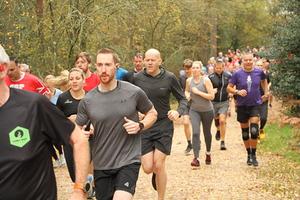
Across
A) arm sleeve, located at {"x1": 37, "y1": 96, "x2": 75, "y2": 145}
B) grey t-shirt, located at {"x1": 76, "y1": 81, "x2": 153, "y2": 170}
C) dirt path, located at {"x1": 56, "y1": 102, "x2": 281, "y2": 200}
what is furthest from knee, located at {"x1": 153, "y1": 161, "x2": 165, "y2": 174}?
arm sleeve, located at {"x1": 37, "y1": 96, "x2": 75, "y2": 145}

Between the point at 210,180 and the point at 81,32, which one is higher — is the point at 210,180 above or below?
below

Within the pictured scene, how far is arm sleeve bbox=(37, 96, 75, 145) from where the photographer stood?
3213mm

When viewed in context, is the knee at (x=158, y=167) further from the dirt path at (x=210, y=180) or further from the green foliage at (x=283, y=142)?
the green foliage at (x=283, y=142)

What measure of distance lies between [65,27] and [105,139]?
10.1 meters

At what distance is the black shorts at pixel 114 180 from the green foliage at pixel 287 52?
9.58 m

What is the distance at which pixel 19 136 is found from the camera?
3090 millimetres

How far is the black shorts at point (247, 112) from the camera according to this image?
34.2ft

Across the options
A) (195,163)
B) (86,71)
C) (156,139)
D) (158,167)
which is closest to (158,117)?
(156,139)

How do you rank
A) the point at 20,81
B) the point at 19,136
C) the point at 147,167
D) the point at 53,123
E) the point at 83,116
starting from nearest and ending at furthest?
the point at 19,136 → the point at 53,123 → the point at 83,116 → the point at 147,167 → the point at 20,81

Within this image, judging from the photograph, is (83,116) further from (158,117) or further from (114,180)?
(158,117)

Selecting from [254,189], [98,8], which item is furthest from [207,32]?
[254,189]

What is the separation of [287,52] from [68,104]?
28.6ft

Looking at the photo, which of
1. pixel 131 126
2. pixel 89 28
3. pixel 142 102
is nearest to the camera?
pixel 131 126

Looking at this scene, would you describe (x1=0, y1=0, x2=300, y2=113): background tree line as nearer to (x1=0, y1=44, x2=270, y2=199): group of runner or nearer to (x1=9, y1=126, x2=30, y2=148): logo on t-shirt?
(x1=0, y1=44, x2=270, y2=199): group of runner
